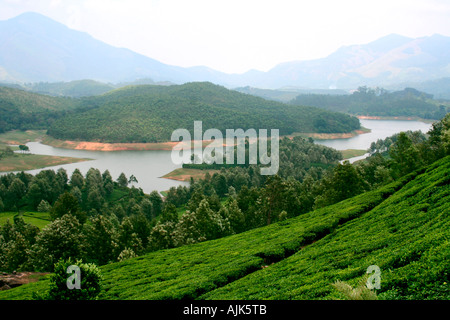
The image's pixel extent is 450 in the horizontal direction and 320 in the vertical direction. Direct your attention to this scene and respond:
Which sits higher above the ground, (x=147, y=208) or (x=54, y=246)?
(x=54, y=246)

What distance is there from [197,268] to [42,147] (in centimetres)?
17557

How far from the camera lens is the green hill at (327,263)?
37.7ft

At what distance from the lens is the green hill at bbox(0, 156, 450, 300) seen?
37.7 ft

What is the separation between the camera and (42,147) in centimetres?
17075

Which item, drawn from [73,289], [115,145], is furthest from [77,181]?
[73,289]

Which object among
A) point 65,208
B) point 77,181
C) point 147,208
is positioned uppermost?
point 65,208

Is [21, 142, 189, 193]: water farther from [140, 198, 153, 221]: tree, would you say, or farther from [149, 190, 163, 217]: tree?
[140, 198, 153, 221]: tree

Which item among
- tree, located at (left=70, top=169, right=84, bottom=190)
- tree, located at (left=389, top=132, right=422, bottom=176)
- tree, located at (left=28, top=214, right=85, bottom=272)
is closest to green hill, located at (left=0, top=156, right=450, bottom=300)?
tree, located at (left=28, top=214, right=85, bottom=272)

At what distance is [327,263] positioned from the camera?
706 inches

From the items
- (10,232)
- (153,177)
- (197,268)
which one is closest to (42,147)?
(153,177)

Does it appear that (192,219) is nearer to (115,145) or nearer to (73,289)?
(73,289)

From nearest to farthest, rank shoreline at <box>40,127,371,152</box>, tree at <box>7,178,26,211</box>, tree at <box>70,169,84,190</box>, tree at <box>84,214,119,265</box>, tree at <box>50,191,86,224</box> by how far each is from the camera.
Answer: tree at <box>84,214,119,265</box> → tree at <box>50,191,86,224</box> → tree at <box>7,178,26,211</box> → tree at <box>70,169,84,190</box> → shoreline at <box>40,127,371,152</box>

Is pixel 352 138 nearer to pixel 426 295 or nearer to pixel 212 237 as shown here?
pixel 212 237

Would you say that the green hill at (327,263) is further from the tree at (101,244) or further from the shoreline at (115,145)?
the shoreline at (115,145)
